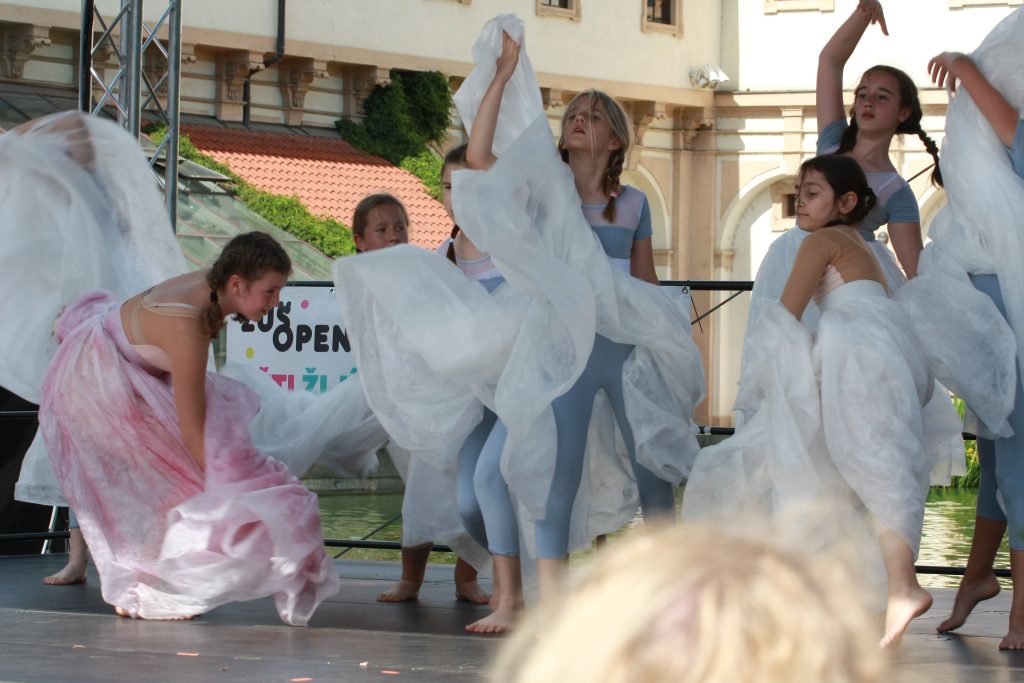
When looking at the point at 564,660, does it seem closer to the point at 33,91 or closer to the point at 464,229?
the point at 464,229

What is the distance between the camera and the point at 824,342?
4406mm

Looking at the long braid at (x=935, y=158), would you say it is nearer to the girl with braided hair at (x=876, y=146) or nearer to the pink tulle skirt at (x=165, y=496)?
the girl with braided hair at (x=876, y=146)

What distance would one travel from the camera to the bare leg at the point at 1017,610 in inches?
176

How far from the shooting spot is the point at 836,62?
514cm

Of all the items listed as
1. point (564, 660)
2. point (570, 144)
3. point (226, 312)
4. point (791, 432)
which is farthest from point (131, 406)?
point (564, 660)

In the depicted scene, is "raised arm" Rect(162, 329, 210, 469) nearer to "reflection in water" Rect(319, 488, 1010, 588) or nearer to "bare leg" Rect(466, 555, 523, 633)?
"bare leg" Rect(466, 555, 523, 633)

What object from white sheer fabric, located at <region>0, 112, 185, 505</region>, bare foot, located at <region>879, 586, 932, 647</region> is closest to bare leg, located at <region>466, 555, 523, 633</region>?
bare foot, located at <region>879, 586, 932, 647</region>

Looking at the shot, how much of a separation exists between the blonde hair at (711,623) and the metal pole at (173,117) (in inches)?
262

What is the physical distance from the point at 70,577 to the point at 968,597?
306 centimetres

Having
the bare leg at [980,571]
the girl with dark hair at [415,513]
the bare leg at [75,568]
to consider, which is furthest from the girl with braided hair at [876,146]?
the bare leg at [75,568]

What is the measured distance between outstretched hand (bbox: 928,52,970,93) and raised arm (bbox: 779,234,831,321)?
0.63 metres

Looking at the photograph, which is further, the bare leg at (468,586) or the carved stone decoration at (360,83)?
the carved stone decoration at (360,83)

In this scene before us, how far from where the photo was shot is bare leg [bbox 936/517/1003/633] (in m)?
4.76

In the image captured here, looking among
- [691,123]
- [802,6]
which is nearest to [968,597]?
[691,123]
